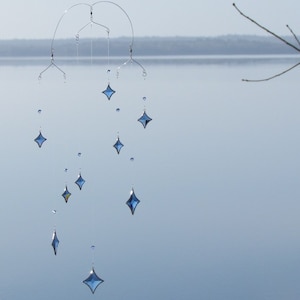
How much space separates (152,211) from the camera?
5965 mm

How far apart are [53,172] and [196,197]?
4.67 feet

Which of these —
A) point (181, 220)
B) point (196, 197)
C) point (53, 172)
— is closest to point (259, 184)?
point (196, 197)

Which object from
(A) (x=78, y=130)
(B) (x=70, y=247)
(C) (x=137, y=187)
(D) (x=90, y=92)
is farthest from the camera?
(D) (x=90, y=92)

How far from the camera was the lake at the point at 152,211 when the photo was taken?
4.65 m

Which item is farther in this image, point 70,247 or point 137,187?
point 137,187

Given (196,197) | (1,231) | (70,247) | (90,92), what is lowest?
(70,247)

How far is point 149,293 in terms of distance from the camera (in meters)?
4.53

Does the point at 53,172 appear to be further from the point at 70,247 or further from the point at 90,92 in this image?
the point at 90,92

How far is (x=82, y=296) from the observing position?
4.55 m

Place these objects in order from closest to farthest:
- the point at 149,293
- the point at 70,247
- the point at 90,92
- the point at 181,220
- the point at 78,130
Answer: the point at 149,293 < the point at 70,247 < the point at 181,220 < the point at 78,130 < the point at 90,92

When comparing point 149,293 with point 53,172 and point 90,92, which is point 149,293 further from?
point 90,92

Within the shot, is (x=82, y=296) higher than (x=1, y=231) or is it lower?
lower

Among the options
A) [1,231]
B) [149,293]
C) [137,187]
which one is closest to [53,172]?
[137,187]

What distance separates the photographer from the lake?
4648 mm
